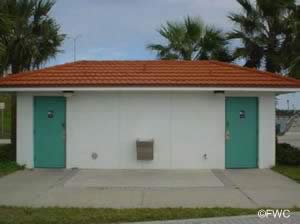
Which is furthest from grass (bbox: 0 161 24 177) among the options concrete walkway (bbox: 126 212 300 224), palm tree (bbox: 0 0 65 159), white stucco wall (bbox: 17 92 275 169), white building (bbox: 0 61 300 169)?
concrete walkway (bbox: 126 212 300 224)

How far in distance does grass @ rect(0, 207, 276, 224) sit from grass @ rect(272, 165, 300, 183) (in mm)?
4836

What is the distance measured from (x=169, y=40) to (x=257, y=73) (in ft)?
25.4

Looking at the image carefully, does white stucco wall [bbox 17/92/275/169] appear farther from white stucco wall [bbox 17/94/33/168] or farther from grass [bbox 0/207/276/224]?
grass [bbox 0/207/276/224]

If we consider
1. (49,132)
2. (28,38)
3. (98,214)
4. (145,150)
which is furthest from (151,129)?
(98,214)

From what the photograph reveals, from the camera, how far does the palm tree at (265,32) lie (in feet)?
66.0

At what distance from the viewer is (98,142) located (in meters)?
17.1

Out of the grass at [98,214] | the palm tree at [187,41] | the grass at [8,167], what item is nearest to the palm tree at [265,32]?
the palm tree at [187,41]

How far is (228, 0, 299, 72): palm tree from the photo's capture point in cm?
2012

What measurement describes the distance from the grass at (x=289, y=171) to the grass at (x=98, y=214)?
4.84 meters

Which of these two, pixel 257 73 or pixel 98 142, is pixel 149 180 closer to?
pixel 98 142

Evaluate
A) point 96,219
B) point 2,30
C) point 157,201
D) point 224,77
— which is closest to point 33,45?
point 2,30

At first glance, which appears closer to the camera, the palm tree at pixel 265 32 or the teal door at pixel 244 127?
the teal door at pixel 244 127

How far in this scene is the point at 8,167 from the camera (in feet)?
55.0

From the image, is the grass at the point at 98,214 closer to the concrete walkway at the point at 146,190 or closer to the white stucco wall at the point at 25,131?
the concrete walkway at the point at 146,190
